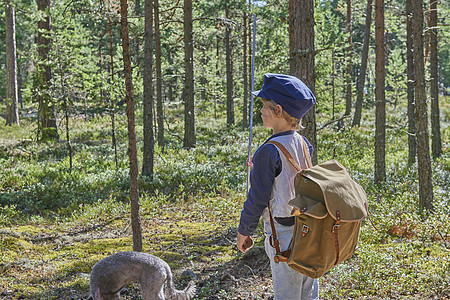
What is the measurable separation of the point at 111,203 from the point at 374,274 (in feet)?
24.5

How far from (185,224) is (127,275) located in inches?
213

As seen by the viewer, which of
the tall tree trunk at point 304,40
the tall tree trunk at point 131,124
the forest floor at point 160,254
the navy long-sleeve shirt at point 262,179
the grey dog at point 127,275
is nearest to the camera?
the navy long-sleeve shirt at point 262,179

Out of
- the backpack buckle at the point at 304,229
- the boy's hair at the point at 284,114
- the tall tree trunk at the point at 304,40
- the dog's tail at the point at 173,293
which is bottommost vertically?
the dog's tail at the point at 173,293

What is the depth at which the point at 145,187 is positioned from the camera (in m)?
12.3

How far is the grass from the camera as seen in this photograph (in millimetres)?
5587

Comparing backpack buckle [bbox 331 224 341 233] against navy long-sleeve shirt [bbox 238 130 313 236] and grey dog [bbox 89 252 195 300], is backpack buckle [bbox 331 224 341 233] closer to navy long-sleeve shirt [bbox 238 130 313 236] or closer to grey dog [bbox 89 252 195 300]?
navy long-sleeve shirt [bbox 238 130 313 236]

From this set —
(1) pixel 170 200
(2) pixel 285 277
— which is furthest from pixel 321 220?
(1) pixel 170 200

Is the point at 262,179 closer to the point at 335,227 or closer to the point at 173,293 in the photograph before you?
the point at 335,227

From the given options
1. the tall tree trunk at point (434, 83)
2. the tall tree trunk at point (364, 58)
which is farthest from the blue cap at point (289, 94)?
the tall tree trunk at point (364, 58)

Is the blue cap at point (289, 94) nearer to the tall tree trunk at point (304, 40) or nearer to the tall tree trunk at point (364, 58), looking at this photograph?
the tall tree trunk at point (304, 40)

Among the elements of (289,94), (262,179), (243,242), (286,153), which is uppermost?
(289,94)

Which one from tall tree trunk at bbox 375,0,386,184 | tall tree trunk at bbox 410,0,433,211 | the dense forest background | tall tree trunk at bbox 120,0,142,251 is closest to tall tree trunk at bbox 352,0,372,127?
the dense forest background

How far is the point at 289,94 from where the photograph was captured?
9.80 feet

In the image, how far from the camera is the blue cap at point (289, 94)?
118 inches
